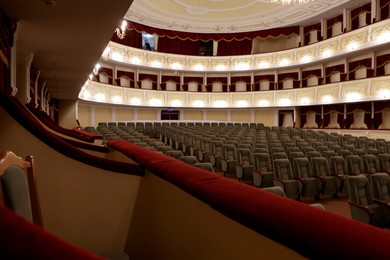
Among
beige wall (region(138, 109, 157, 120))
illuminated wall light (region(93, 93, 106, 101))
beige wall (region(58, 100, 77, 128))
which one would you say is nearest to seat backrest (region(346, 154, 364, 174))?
beige wall (region(58, 100, 77, 128))

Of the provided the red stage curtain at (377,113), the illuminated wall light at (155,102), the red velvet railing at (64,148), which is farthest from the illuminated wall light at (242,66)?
the red velvet railing at (64,148)

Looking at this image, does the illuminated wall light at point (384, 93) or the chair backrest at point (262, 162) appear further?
the illuminated wall light at point (384, 93)

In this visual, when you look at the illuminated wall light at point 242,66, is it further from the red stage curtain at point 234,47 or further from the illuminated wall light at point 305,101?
the illuminated wall light at point 305,101

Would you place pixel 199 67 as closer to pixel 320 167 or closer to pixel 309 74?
pixel 309 74

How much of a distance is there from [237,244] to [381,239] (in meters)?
0.41

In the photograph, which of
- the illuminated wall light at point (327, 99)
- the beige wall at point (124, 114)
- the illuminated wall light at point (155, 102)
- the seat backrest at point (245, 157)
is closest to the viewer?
the seat backrest at point (245, 157)

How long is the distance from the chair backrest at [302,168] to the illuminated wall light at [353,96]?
7.99 m

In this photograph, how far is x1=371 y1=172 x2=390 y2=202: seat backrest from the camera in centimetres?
335

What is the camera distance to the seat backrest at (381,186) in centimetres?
335

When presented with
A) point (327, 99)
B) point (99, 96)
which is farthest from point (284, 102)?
point (99, 96)

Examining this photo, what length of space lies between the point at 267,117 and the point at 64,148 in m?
15.3

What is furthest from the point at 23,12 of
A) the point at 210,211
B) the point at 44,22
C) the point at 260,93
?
the point at 260,93

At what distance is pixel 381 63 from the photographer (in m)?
11.4

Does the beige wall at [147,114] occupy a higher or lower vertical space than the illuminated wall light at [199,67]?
lower
